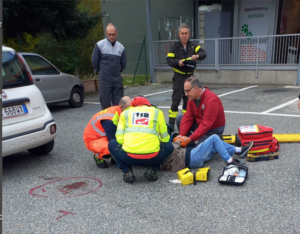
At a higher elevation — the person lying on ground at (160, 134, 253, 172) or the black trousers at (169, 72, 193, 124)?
the black trousers at (169, 72, 193, 124)

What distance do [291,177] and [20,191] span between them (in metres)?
3.27

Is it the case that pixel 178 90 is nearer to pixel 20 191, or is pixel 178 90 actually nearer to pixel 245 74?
pixel 20 191

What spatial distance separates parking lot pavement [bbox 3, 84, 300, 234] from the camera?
2.85 metres

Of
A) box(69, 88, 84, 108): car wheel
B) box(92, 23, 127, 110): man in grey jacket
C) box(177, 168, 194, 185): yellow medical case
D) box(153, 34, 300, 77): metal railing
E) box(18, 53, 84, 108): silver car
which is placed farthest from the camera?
box(153, 34, 300, 77): metal railing

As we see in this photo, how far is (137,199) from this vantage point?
3.40 meters

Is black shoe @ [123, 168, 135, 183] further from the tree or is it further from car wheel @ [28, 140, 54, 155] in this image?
the tree

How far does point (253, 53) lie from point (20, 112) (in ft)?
32.1

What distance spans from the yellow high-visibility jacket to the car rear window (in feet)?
5.63

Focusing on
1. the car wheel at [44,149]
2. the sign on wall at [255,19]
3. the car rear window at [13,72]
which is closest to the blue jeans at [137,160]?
→ the car wheel at [44,149]

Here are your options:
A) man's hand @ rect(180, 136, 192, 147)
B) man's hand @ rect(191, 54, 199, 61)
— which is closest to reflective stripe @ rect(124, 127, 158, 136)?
man's hand @ rect(180, 136, 192, 147)

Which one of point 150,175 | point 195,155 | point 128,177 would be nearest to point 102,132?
point 128,177

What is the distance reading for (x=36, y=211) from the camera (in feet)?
10.5

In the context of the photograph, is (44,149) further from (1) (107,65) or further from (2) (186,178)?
(2) (186,178)

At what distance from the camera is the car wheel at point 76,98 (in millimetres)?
8988
